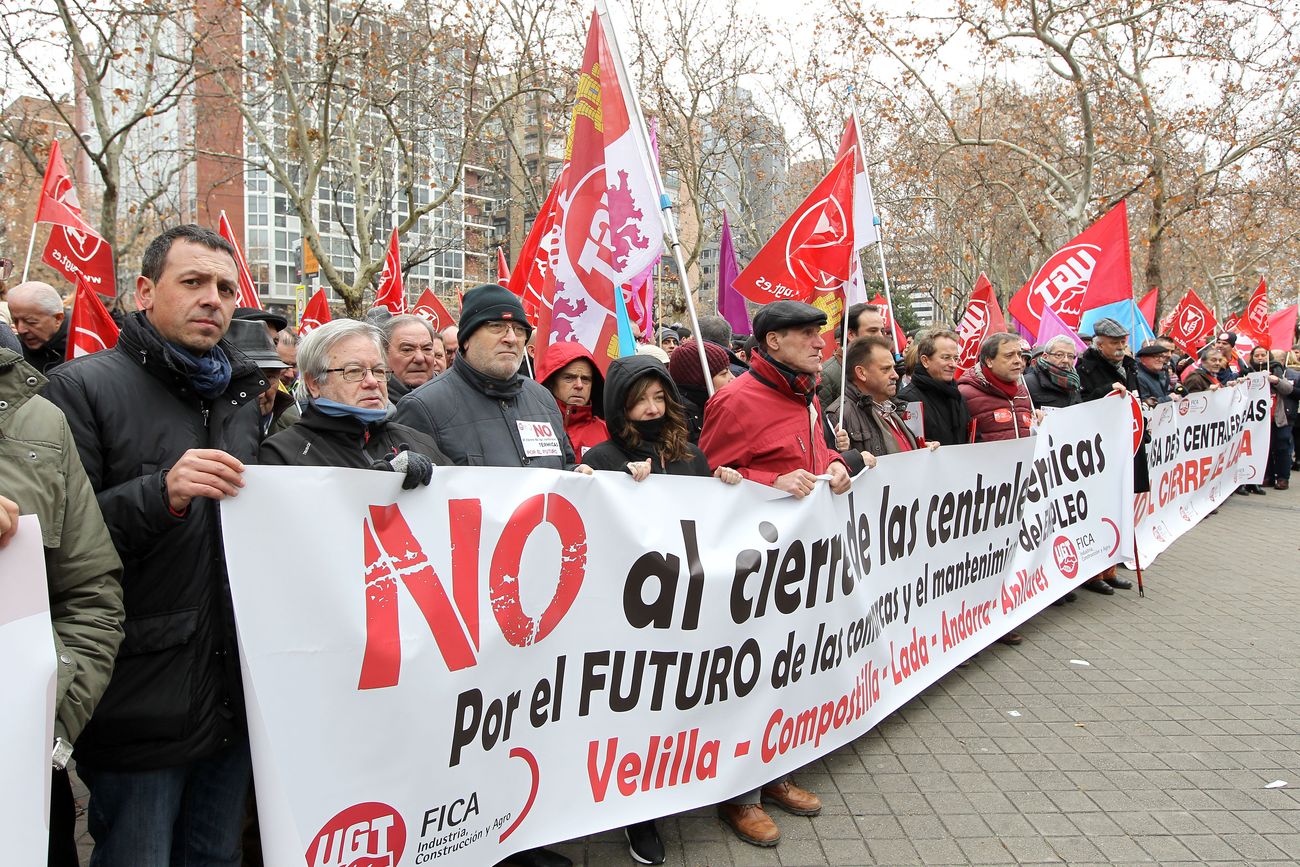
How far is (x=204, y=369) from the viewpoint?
2191 mm

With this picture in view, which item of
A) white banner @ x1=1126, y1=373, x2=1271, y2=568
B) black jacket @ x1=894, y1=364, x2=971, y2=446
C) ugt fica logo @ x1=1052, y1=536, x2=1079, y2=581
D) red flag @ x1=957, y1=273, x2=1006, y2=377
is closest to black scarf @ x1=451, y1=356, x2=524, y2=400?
black jacket @ x1=894, y1=364, x2=971, y2=446

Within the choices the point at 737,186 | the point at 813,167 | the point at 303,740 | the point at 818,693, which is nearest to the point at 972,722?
the point at 818,693

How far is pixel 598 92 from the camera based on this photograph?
4305mm

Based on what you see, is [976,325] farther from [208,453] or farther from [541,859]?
[208,453]

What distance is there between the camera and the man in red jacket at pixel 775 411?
3760 millimetres

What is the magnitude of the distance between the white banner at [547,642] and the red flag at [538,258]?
209cm

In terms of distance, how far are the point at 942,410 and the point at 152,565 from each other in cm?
476

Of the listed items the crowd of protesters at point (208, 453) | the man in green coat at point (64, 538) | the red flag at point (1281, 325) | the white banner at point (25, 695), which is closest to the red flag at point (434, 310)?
the crowd of protesters at point (208, 453)

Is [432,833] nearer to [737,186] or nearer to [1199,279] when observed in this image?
[737,186]

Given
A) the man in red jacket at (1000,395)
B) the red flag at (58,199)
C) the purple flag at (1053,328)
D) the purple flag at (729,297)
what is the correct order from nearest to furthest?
the man in red jacket at (1000,395) → the red flag at (58,199) → the purple flag at (1053,328) → the purple flag at (729,297)

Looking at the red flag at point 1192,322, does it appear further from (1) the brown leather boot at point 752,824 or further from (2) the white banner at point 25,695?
(2) the white banner at point 25,695

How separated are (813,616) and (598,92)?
103 inches

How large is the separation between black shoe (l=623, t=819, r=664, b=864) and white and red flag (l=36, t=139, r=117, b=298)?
18.5 feet

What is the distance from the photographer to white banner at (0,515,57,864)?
5.53ft
